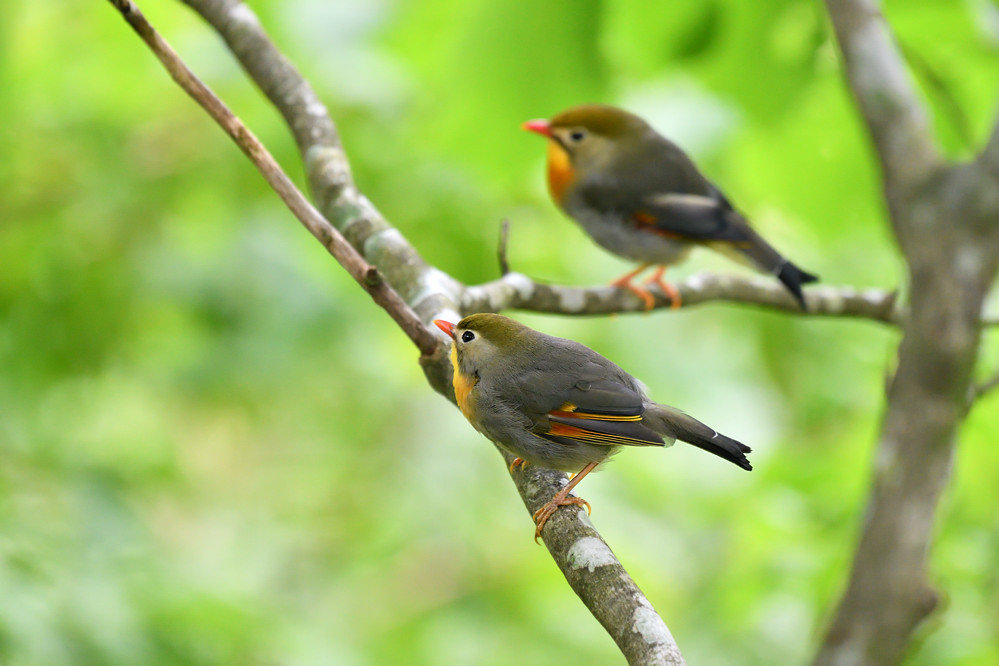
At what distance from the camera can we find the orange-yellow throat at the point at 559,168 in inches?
191

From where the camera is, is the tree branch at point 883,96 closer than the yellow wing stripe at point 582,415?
Yes

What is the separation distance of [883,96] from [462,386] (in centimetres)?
140

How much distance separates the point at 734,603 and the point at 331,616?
12.6ft

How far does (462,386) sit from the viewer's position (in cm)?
271

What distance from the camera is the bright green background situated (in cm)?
343

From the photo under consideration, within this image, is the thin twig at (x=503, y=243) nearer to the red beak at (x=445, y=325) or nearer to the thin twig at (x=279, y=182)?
the red beak at (x=445, y=325)

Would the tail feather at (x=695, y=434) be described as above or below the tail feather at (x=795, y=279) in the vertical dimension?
below

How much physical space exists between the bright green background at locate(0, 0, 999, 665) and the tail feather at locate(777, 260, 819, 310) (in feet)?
1.12

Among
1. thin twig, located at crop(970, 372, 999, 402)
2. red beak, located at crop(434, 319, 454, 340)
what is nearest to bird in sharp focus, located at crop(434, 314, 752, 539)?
red beak, located at crop(434, 319, 454, 340)

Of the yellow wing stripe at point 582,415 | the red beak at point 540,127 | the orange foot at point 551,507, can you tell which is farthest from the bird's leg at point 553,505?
the red beak at point 540,127

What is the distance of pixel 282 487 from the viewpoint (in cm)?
752

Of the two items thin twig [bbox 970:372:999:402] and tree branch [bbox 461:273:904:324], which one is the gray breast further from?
thin twig [bbox 970:372:999:402]

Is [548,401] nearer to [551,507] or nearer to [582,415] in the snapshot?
[582,415]

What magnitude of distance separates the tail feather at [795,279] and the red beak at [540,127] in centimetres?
134
